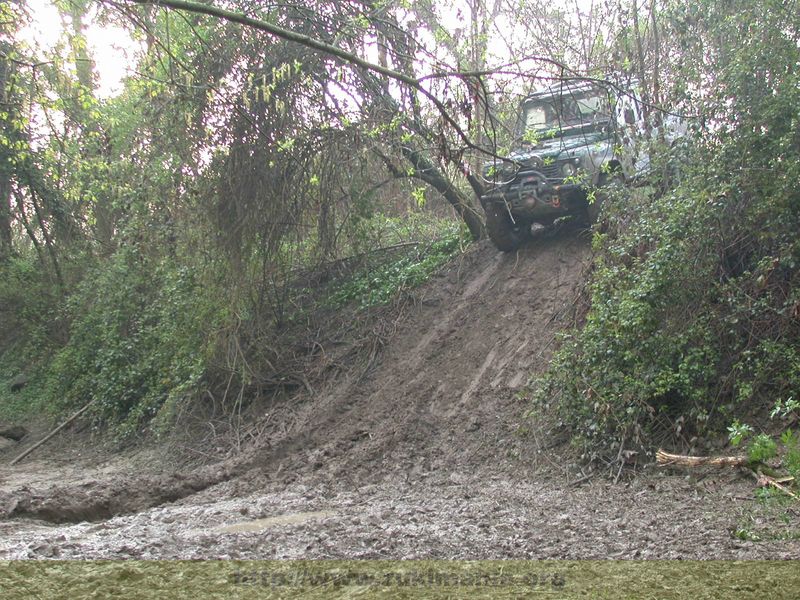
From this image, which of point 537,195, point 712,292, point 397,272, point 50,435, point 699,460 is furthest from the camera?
point 50,435

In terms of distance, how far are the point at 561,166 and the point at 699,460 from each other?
5.80m

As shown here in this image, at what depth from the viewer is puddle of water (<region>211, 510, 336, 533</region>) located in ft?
19.8

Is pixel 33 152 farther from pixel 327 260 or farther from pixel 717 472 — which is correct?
pixel 717 472

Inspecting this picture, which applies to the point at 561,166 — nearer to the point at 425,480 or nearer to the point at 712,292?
the point at 712,292

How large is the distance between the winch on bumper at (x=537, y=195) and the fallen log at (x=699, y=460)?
5243mm

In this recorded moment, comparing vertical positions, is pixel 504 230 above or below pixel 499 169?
below

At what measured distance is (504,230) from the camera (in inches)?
500

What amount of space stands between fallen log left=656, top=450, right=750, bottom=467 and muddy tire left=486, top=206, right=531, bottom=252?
235 inches

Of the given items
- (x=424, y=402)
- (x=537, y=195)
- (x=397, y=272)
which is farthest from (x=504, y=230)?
(x=424, y=402)

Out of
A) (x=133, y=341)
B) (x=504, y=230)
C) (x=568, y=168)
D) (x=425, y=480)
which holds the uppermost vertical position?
(x=568, y=168)

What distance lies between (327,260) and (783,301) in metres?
8.42

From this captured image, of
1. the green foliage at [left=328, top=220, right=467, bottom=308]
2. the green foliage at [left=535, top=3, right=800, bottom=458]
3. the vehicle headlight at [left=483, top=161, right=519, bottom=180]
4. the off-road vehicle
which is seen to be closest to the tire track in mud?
the green foliage at [left=328, top=220, right=467, bottom=308]

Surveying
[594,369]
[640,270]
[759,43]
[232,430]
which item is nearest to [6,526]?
[232,430]

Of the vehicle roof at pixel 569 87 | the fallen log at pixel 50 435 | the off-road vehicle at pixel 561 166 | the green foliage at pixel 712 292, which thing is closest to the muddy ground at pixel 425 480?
the fallen log at pixel 50 435
